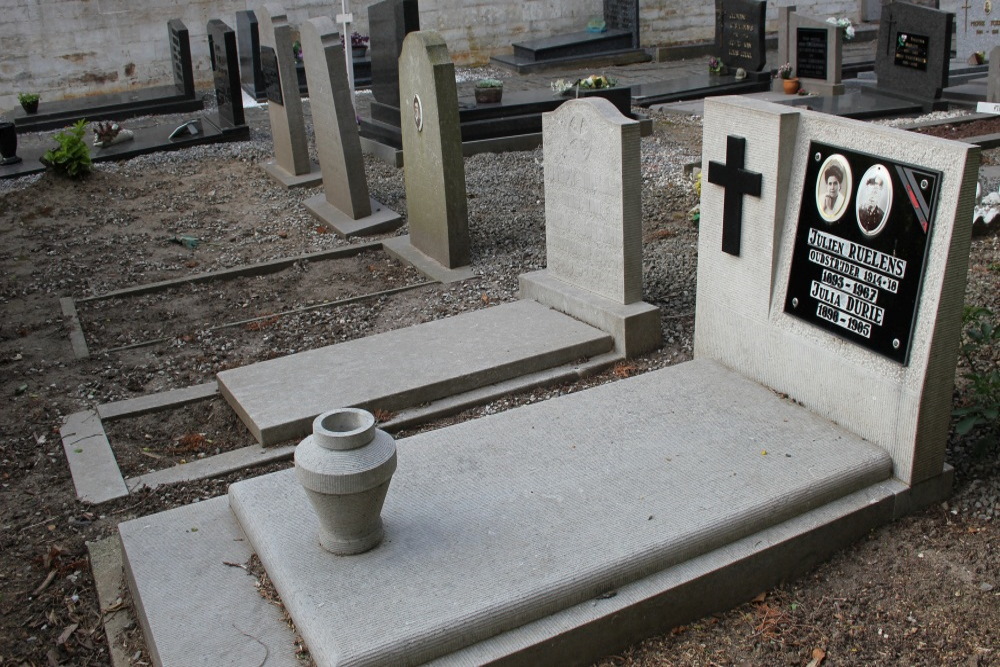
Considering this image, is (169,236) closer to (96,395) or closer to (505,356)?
(96,395)

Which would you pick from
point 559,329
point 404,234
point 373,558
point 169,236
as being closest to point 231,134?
point 169,236

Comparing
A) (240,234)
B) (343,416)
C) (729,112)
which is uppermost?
(729,112)

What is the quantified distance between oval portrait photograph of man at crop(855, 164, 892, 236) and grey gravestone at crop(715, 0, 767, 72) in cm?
1074

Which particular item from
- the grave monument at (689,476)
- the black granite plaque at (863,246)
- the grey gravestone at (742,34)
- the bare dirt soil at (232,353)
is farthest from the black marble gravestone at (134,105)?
the black granite plaque at (863,246)

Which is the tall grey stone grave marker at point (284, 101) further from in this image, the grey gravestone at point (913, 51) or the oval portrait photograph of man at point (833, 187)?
the grey gravestone at point (913, 51)

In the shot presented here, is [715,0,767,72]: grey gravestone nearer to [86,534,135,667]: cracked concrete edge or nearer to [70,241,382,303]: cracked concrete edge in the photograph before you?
[70,241,382,303]: cracked concrete edge

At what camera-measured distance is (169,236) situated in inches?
343

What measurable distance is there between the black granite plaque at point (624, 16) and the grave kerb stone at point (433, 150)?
39.2 feet

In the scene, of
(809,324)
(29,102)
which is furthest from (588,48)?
(809,324)

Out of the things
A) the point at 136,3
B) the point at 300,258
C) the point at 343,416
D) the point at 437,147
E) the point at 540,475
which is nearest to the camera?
the point at 343,416

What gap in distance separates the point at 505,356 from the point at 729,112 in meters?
1.76

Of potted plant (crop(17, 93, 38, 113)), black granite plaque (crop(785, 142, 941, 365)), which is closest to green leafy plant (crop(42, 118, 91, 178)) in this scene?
potted plant (crop(17, 93, 38, 113))

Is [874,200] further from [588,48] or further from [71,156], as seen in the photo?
[588,48]

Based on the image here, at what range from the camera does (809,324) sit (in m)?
4.24
